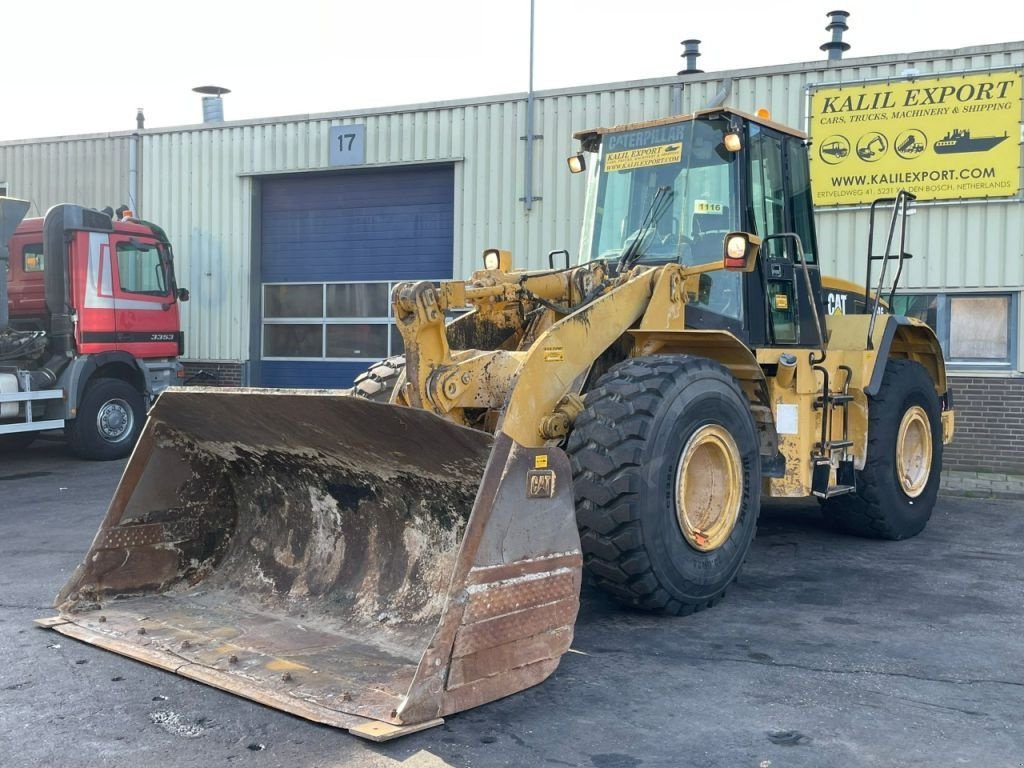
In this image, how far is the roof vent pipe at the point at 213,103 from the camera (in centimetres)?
1839

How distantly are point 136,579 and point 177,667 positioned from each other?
46.7 inches

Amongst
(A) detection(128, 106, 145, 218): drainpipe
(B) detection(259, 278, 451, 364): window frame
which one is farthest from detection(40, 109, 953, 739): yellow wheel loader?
(A) detection(128, 106, 145, 218): drainpipe

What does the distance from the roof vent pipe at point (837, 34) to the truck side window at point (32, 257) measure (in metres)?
10.3

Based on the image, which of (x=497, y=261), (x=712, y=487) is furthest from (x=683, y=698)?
(x=497, y=261)

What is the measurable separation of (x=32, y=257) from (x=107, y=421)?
7.35 ft

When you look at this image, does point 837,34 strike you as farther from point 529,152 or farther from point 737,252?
point 737,252

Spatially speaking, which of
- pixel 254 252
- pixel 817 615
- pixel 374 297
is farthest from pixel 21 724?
pixel 254 252

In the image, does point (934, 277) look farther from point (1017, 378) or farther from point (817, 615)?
point (817, 615)

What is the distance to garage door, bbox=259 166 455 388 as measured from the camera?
15547mm

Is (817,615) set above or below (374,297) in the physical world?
below

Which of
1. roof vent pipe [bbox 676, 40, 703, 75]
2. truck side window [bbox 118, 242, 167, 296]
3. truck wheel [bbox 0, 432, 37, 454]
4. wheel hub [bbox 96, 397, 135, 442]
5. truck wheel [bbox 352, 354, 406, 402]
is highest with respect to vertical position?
roof vent pipe [bbox 676, 40, 703, 75]

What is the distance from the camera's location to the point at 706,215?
6668 mm

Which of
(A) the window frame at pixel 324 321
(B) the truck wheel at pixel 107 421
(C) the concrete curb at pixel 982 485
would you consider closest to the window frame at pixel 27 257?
(B) the truck wheel at pixel 107 421

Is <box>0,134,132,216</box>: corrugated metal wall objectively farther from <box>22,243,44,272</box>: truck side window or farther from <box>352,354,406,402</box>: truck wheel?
<box>352,354,406,402</box>: truck wheel
